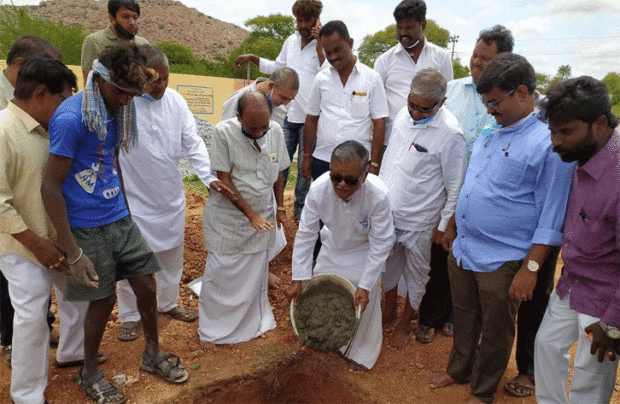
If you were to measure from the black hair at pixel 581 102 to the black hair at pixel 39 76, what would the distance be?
2.42m

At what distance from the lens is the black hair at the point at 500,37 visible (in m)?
2.98

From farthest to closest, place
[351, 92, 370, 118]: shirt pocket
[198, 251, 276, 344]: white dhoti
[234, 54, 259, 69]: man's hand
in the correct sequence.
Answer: [234, 54, 259, 69]: man's hand, [351, 92, 370, 118]: shirt pocket, [198, 251, 276, 344]: white dhoti

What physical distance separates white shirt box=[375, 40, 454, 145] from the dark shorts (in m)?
2.38

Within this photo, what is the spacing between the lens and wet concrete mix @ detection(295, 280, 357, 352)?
3145 millimetres

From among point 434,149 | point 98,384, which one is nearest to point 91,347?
point 98,384

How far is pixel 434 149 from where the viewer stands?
293 cm

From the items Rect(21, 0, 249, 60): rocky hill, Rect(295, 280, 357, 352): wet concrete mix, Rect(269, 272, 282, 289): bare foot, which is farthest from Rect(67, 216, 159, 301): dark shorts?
Rect(21, 0, 249, 60): rocky hill

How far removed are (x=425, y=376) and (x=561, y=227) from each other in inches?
56.5

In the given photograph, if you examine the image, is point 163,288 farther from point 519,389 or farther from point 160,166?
point 519,389

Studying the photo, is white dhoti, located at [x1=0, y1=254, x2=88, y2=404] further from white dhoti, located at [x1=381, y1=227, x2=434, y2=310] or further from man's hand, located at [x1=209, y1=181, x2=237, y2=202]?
white dhoti, located at [x1=381, y1=227, x2=434, y2=310]

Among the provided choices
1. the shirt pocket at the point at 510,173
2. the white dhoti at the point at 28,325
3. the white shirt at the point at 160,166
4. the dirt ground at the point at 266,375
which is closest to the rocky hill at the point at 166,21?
the white shirt at the point at 160,166

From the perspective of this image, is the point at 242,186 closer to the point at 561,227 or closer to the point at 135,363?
the point at 135,363

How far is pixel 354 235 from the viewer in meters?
3.07

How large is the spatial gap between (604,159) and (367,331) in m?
1.89
